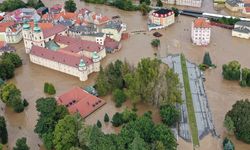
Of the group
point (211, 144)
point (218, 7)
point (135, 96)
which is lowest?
point (211, 144)

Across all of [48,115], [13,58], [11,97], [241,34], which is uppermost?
[241,34]

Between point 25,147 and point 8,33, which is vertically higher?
point 8,33

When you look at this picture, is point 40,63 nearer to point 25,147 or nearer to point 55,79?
point 55,79

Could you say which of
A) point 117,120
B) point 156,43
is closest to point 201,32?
point 156,43

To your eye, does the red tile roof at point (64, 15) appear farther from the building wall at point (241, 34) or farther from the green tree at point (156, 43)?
the building wall at point (241, 34)

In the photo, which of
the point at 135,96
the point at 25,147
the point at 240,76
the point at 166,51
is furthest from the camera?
the point at 166,51

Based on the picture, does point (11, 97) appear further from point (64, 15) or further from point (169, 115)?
point (64, 15)

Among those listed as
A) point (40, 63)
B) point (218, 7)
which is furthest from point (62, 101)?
point (218, 7)

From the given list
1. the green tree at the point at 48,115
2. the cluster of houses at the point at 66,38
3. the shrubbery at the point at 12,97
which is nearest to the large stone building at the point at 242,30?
the cluster of houses at the point at 66,38
